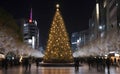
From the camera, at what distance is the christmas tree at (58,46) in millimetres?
83312

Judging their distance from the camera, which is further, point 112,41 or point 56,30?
point 112,41

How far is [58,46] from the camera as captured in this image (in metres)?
83.4

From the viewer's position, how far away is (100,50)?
146250mm

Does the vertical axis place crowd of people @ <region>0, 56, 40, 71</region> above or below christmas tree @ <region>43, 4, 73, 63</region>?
below

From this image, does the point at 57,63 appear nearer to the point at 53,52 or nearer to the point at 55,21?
the point at 53,52

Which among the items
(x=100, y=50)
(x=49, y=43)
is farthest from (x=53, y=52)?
(x=100, y=50)

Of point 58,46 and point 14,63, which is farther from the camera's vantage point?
point 14,63

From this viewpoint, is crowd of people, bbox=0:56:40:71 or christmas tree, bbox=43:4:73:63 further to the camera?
christmas tree, bbox=43:4:73:63

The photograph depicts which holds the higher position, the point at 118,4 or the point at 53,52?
the point at 118,4

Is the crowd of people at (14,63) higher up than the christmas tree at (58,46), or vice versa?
the christmas tree at (58,46)

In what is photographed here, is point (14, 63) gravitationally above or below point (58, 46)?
below

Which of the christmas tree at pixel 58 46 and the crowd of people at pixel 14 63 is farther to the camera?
the christmas tree at pixel 58 46

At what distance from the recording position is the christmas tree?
273ft

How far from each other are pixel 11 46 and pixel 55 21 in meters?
32.1
